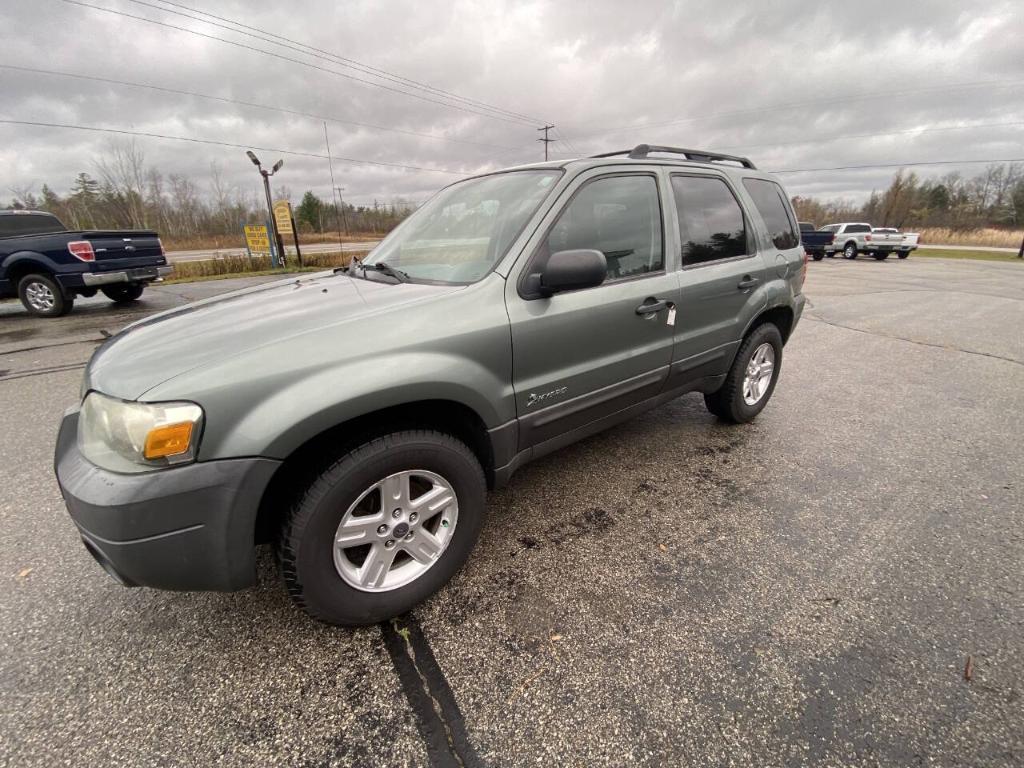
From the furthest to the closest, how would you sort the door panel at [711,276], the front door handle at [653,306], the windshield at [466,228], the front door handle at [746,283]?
the front door handle at [746,283], the door panel at [711,276], the front door handle at [653,306], the windshield at [466,228]

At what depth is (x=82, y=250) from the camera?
7988mm

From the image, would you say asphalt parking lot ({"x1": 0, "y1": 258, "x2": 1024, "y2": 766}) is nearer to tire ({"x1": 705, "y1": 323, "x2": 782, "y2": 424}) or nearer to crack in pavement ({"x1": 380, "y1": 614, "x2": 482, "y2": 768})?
crack in pavement ({"x1": 380, "y1": 614, "x2": 482, "y2": 768})

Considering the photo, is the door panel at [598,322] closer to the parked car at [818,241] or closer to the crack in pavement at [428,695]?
the crack in pavement at [428,695]

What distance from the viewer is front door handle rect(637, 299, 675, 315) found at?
252 centimetres

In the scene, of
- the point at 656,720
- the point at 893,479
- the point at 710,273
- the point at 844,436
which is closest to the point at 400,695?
the point at 656,720

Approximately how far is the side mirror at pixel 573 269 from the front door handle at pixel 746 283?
1.63m

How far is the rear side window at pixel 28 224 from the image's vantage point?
820cm

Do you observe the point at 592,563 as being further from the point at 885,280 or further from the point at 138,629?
the point at 885,280

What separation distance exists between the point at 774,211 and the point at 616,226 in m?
1.92

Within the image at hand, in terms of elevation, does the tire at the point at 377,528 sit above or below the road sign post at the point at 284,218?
below

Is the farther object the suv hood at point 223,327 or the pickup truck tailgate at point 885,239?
the pickup truck tailgate at point 885,239

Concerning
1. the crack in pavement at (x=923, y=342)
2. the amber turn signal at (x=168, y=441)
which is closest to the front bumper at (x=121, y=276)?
the amber turn signal at (x=168, y=441)

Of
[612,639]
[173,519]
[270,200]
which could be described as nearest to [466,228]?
[173,519]

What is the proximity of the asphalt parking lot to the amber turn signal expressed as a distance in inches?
34.6
